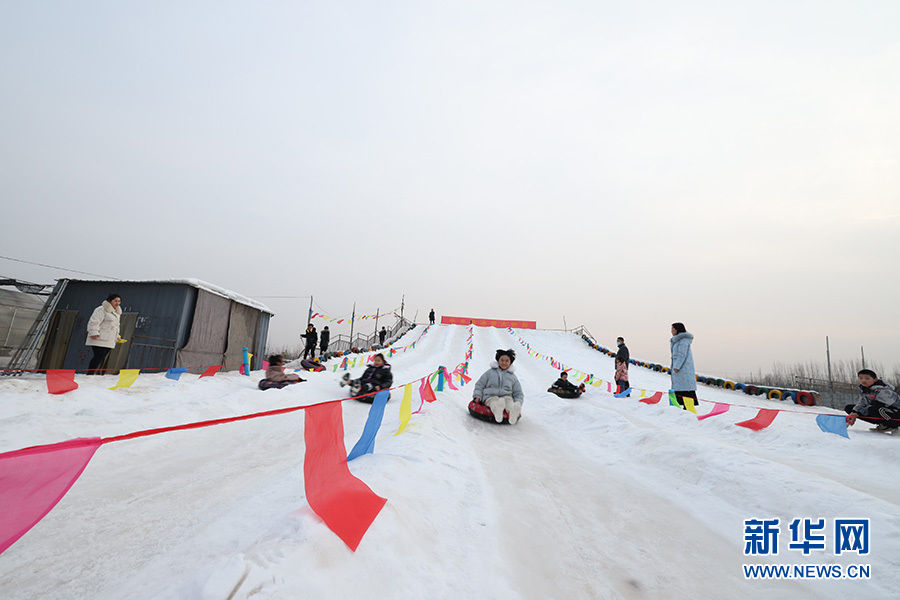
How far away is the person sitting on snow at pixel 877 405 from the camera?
6227 mm

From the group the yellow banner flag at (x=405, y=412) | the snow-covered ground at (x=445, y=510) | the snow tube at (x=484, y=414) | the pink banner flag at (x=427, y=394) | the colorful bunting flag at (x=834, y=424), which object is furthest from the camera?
the pink banner flag at (x=427, y=394)

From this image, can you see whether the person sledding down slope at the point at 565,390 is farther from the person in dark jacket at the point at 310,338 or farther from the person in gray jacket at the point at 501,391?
the person in dark jacket at the point at 310,338

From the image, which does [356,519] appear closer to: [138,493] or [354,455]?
[354,455]

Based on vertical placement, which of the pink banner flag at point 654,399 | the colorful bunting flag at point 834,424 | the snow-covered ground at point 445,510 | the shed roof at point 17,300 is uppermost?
the shed roof at point 17,300

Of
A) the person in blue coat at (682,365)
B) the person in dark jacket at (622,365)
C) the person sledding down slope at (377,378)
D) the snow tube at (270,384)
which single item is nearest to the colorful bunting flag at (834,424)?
the person in blue coat at (682,365)

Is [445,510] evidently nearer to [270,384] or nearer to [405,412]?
[405,412]

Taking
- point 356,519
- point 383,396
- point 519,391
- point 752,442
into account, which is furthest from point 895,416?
point 356,519

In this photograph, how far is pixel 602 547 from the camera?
8.98ft

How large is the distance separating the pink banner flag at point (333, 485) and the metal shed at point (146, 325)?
11.8 metres

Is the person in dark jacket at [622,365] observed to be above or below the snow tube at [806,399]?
above

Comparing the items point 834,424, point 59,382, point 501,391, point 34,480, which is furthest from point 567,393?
point 59,382

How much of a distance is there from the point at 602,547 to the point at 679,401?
650 cm

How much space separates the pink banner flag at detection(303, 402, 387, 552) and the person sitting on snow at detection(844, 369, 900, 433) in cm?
824

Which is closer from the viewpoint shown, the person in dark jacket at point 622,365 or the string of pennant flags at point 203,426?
the string of pennant flags at point 203,426
